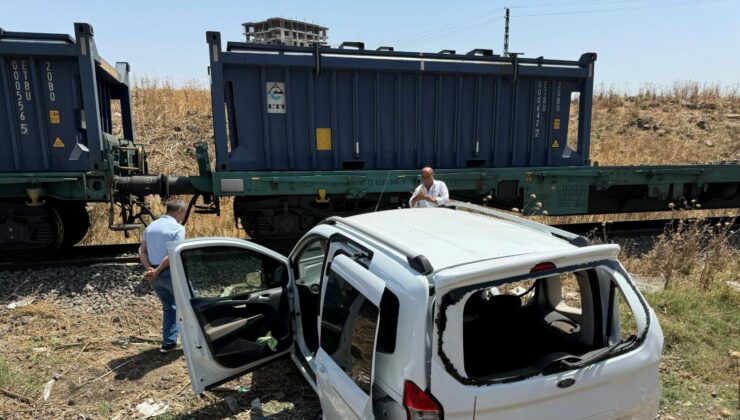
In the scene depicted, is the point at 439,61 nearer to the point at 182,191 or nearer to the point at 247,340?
the point at 182,191

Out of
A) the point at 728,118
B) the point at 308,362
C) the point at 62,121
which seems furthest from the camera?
the point at 728,118

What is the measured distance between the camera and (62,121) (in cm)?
671

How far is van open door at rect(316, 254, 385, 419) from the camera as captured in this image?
2342 mm

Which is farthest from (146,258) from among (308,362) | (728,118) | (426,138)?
(728,118)

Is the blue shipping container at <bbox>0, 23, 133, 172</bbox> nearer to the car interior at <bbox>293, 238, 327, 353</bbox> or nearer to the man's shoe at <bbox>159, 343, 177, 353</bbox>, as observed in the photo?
the man's shoe at <bbox>159, 343, 177, 353</bbox>

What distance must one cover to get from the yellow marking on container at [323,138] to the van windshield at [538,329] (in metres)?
4.68

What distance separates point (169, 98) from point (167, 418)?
15.2m

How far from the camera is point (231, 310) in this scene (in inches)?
142

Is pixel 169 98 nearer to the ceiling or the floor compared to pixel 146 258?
nearer to the ceiling

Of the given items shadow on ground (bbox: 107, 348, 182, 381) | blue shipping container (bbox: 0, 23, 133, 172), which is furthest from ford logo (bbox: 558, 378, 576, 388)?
blue shipping container (bbox: 0, 23, 133, 172)

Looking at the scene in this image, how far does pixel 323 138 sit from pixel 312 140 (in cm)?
19

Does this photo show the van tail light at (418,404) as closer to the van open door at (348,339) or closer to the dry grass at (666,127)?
the van open door at (348,339)

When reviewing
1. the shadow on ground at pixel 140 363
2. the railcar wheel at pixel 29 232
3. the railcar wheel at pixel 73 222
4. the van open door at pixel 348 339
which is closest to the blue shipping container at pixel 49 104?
the railcar wheel at pixel 29 232

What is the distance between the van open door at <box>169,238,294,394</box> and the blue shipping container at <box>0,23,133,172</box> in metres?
4.14
